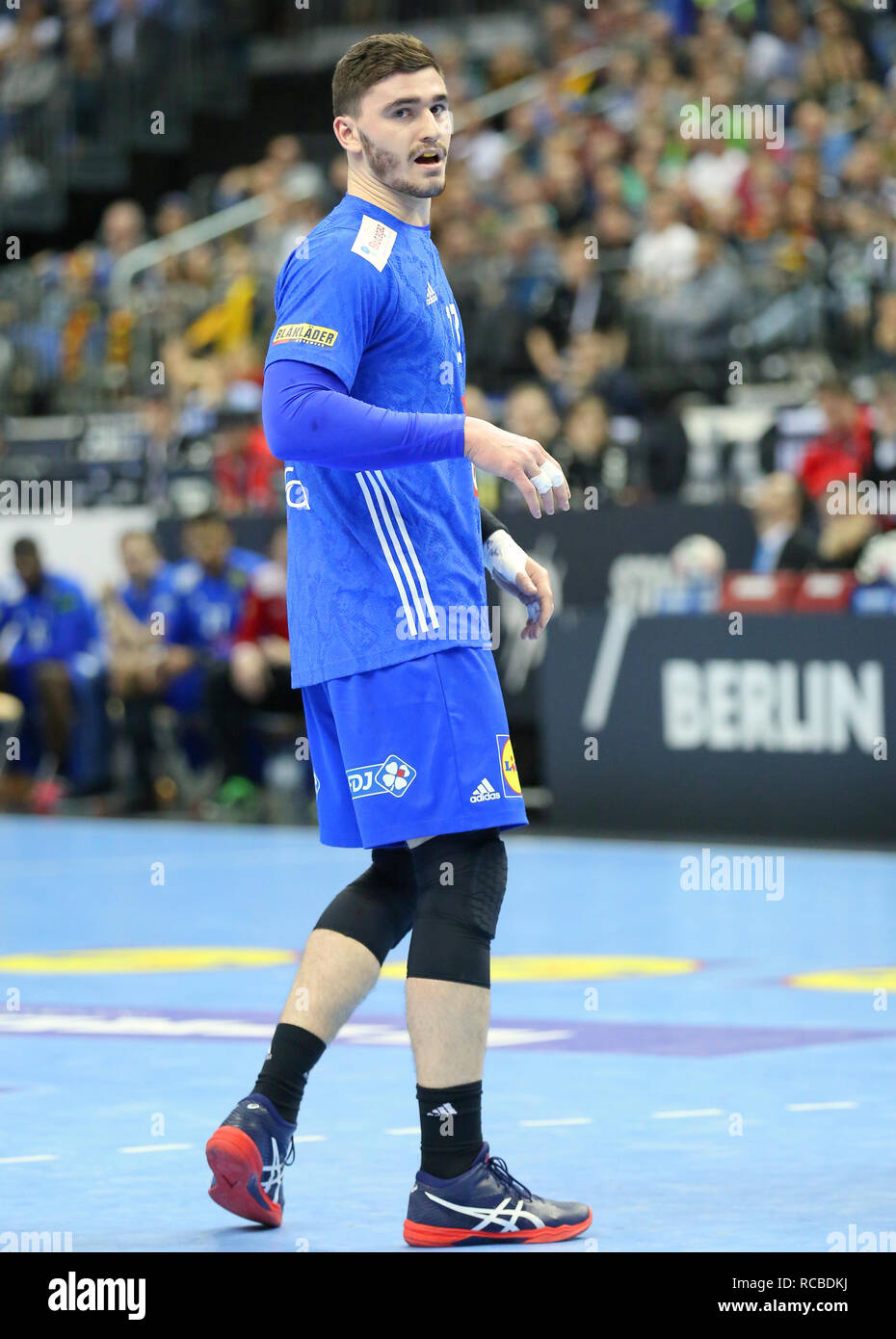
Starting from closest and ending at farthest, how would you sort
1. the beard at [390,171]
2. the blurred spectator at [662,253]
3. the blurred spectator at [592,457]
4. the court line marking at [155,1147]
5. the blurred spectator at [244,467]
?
the beard at [390,171]
the court line marking at [155,1147]
the blurred spectator at [592,457]
the blurred spectator at [662,253]
the blurred spectator at [244,467]

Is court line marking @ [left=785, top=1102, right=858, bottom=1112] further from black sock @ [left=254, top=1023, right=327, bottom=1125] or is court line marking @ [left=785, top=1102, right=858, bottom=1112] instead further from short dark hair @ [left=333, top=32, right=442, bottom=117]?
short dark hair @ [left=333, top=32, right=442, bottom=117]

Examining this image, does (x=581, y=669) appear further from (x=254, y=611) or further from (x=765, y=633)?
(x=254, y=611)

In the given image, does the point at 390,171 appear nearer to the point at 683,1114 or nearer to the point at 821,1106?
the point at 683,1114

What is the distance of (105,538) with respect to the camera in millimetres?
18891

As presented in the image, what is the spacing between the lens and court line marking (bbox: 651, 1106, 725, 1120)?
628 centimetres

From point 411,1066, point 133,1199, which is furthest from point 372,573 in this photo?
point 411,1066

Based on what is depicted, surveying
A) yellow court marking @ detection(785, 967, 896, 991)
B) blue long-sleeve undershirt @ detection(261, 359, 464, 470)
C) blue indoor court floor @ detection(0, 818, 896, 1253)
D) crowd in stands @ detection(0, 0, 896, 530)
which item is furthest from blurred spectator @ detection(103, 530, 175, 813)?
blue long-sleeve undershirt @ detection(261, 359, 464, 470)


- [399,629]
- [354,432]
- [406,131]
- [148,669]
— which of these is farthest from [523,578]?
[148,669]

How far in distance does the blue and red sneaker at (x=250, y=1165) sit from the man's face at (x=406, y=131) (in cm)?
198

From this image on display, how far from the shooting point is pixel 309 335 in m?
4.89

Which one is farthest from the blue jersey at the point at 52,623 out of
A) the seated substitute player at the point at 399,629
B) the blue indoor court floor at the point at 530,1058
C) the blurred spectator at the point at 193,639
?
the seated substitute player at the point at 399,629

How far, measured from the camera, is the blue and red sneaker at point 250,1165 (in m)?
4.96

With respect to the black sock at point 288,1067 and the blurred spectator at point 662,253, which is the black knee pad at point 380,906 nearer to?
the black sock at point 288,1067

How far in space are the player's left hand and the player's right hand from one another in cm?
40
